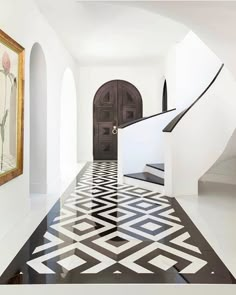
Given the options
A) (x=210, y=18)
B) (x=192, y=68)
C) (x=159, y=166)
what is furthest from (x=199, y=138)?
(x=210, y=18)

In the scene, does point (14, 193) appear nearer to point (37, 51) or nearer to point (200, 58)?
point (37, 51)

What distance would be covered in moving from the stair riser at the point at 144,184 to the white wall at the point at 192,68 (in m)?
1.87

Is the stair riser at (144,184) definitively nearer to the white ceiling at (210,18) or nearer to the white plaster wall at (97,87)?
the white ceiling at (210,18)

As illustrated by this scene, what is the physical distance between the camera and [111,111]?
9.69m

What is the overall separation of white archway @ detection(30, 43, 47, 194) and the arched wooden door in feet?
15.1

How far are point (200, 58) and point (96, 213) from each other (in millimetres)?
3818

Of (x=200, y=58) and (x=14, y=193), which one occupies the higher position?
(x=200, y=58)

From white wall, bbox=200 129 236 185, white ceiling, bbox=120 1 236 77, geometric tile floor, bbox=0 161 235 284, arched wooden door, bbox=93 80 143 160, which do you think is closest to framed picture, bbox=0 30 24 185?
geometric tile floor, bbox=0 161 235 284

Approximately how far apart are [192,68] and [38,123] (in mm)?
3226

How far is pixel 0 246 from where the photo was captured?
9.45ft

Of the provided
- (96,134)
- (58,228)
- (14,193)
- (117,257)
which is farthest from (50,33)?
(96,134)

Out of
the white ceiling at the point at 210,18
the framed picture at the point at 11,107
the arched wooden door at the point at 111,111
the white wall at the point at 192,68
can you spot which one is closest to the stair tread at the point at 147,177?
the white wall at the point at 192,68

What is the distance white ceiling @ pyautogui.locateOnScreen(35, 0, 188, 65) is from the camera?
14.7 ft

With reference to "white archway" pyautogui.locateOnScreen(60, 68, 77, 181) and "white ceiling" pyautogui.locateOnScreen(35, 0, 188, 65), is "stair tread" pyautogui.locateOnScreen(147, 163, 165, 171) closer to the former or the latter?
"white archway" pyautogui.locateOnScreen(60, 68, 77, 181)
